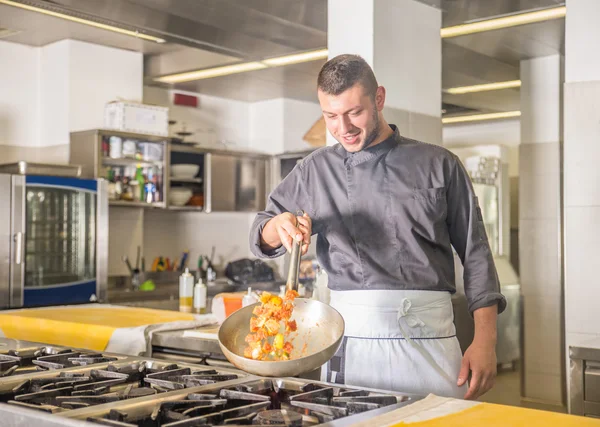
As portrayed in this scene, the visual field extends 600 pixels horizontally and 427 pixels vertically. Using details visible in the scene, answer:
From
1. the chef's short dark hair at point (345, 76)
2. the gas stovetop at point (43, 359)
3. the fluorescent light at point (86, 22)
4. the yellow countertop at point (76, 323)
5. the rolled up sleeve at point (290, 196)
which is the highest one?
the fluorescent light at point (86, 22)

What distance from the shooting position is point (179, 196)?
6949mm

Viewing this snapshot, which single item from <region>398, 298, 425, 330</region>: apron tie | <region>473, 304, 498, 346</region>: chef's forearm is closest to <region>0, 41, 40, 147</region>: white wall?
<region>398, 298, 425, 330</region>: apron tie

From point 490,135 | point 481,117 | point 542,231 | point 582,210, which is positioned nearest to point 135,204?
point 542,231

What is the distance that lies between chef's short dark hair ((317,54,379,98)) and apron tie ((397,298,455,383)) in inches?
24.3

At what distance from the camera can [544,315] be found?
6293 millimetres

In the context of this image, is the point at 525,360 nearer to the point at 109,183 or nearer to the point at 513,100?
the point at 513,100

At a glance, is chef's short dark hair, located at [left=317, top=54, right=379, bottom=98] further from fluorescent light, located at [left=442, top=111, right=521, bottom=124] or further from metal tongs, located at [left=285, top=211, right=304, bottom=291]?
fluorescent light, located at [left=442, top=111, right=521, bottom=124]

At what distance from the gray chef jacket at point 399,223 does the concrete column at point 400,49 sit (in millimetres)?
1841

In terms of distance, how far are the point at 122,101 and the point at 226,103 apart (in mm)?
2084

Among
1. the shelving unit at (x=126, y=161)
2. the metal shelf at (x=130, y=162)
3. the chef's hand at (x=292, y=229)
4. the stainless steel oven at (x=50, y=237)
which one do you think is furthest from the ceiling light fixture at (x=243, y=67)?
the chef's hand at (x=292, y=229)

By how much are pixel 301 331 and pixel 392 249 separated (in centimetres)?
40

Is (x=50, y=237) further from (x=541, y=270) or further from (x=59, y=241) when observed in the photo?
(x=541, y=270)

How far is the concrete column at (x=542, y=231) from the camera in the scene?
6246 millimetres

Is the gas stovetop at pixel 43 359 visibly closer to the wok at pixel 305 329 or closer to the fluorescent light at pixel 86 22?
the wok at pixel 305 329
